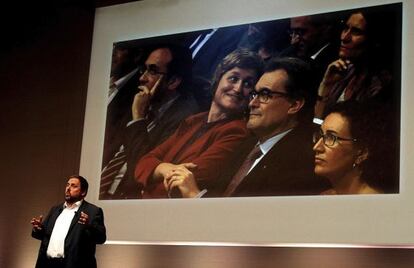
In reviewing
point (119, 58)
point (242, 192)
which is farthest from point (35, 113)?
point (242, 192)

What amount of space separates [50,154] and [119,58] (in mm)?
1099

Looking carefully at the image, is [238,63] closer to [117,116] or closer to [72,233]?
[117,116]

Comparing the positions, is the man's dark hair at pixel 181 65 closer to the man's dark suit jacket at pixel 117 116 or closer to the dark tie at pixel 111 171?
the man's dark suit jacket at pixel 117 116

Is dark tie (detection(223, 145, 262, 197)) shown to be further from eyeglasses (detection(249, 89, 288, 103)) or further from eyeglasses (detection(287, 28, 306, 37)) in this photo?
eyeglasses (detection(287, 28, 306, 37))

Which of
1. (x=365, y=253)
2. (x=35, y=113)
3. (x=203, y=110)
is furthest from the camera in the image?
(x=35, y=113)

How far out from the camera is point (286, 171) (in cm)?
510

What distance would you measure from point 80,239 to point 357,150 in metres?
2.01

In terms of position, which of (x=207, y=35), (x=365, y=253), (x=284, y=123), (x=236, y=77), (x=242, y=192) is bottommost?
(x=365, y=253)

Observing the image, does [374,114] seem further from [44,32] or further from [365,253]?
[44,32]

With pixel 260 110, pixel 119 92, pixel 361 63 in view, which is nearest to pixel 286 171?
pixel 260 110

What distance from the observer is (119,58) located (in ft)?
19.9

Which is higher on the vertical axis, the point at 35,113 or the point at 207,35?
the point at 207,35

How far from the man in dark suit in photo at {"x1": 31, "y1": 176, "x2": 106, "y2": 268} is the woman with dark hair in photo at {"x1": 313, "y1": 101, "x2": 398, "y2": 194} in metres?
1.66

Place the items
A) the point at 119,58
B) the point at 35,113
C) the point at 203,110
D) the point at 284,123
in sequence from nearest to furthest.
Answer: the point at 284,123, the point at 203,110, the point at 119,58, the point at 35,113
